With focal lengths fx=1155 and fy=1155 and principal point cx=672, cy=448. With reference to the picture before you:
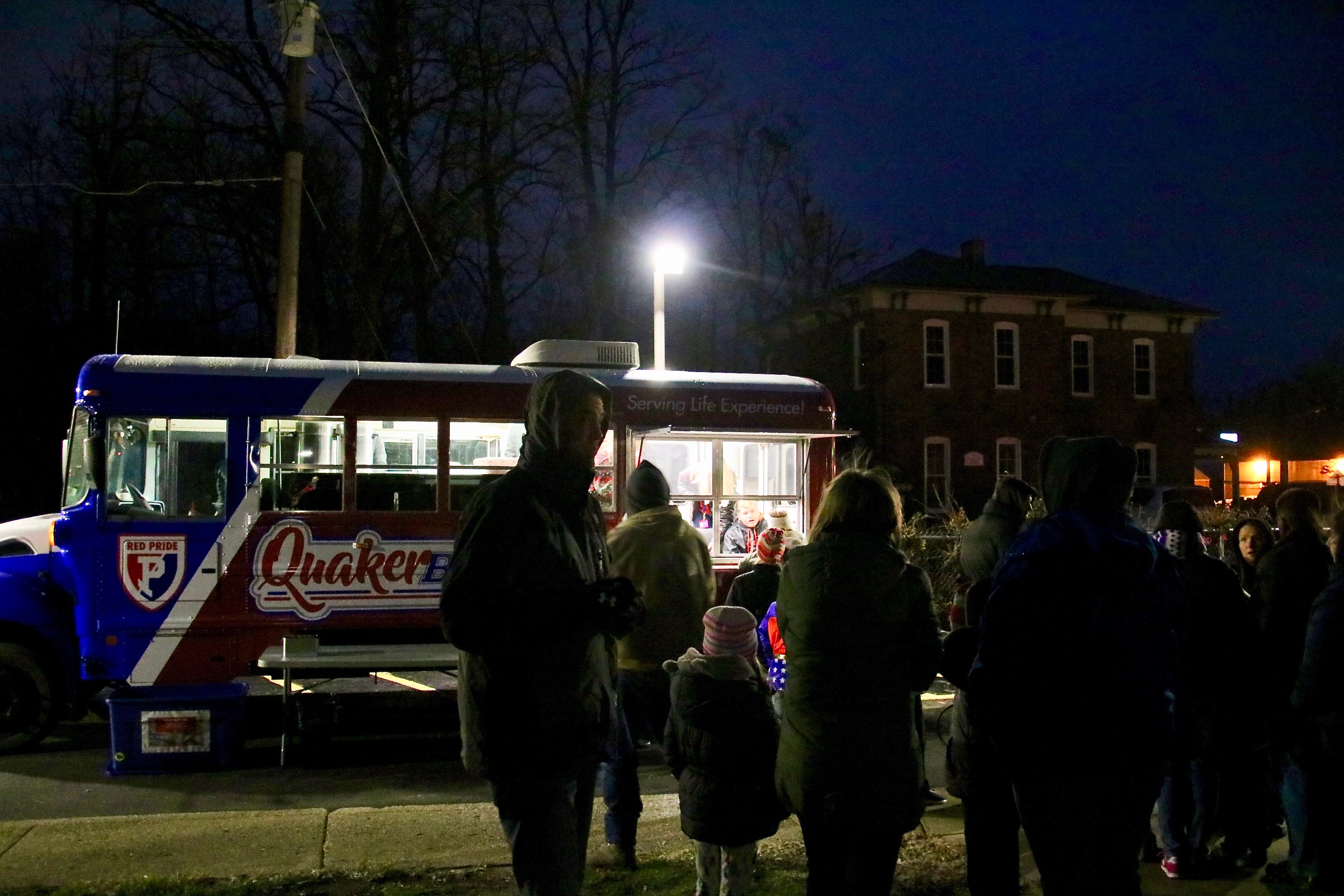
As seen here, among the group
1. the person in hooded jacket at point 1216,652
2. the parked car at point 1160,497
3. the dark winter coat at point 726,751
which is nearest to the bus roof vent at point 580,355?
the person in hooded jacket at point 1216,652

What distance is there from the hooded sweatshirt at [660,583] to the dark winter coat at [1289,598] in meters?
2.75

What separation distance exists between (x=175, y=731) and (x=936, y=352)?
1154 inches

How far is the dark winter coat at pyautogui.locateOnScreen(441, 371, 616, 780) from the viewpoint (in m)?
2.84

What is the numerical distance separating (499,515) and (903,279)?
33.0 m

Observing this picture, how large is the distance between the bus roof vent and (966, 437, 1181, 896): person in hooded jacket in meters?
8.26

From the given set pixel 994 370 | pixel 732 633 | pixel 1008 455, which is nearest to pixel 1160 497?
pixel 1008 455

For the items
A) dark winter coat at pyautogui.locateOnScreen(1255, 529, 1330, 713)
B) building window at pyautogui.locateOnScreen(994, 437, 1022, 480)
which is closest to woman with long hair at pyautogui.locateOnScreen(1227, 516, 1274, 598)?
dark winter coat at pyautogui.locateOnScreen(1255, 529, 1330, 713)

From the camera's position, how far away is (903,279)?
34625mm

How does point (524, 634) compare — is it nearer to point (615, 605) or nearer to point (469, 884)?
point (615, 605)

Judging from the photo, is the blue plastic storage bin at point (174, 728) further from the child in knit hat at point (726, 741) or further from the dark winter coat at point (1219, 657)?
the dark winter coat at point (1219, 657)

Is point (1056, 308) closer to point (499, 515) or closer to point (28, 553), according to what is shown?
point (28, 553)

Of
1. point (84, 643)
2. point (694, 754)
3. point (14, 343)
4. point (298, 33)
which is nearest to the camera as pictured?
point (694, 754)

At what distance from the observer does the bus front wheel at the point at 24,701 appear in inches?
354

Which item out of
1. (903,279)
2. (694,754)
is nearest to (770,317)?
(903,279)
